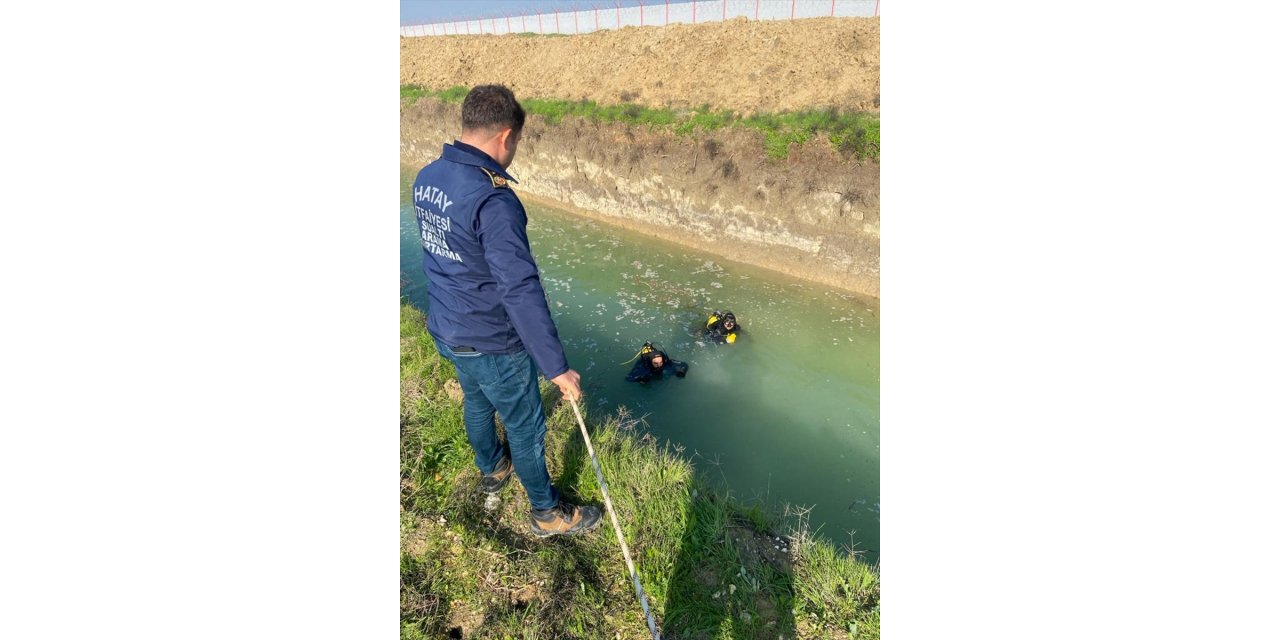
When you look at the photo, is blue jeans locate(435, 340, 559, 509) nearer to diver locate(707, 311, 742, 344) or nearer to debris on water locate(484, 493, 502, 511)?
debris on water locate(484, 493, 502, 511)

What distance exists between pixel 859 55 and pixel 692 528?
12253 mm

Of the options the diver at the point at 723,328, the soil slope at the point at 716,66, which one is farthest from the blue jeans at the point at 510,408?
the soil slope at the point at 716,66

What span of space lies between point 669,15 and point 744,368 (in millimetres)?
15372

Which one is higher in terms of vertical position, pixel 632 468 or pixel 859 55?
pixel 859 55

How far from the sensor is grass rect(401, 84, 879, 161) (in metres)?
9.75

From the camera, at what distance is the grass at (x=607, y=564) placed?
2.67m

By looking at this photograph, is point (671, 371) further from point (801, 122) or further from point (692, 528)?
point (801, 122)

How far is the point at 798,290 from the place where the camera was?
9.73 metres

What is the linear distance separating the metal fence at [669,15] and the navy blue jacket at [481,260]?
→ 15.2 m

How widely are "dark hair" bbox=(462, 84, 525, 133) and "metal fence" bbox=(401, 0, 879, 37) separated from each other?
1493 centimetres

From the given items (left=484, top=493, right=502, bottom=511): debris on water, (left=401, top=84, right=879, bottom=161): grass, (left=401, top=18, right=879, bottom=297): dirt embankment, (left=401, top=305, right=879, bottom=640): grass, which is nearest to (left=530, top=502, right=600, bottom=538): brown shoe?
(left=401, top=305, right=879, bottom=640): grass

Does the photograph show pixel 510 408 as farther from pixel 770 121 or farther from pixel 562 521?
pixel 770 121

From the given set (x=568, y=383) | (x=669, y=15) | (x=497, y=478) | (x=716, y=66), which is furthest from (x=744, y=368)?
(x=669, y=15)

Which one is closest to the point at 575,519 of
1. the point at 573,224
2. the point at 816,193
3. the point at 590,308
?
the point at 590,308
